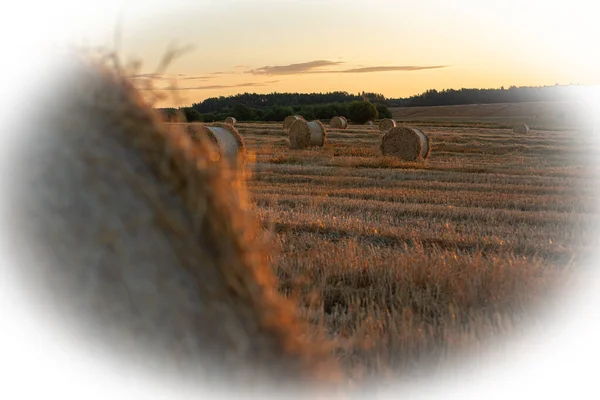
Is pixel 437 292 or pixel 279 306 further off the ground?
pixel 279 306

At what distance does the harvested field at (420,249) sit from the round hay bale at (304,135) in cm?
910

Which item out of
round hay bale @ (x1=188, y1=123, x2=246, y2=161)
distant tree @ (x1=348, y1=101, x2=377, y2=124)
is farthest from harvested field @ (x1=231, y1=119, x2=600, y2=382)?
distant tree @ (x1=348, y1=101, x2=377, y2=124)

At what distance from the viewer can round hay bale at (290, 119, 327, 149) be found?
28719 mm

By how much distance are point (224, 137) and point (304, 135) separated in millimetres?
10606

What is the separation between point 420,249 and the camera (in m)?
7.21

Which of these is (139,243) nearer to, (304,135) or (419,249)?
(419,249)

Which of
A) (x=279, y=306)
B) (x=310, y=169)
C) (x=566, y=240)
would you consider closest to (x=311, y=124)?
(x=310, y=169)

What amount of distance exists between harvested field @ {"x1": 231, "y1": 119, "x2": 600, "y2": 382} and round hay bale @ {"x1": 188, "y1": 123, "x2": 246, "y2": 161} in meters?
0.86

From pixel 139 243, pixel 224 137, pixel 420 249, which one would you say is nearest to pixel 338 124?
pixel 224 137

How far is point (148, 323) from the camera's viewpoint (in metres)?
2.84

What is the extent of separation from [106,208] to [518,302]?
3.37 metres

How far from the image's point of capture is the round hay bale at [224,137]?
17797 mm

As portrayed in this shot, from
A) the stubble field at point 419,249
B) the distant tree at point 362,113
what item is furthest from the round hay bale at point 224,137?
the distant tree at point 362,113

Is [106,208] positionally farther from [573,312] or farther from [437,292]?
[573,312]
